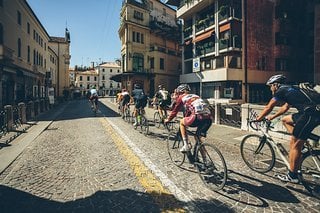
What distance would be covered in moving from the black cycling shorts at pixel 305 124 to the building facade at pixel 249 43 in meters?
21.4

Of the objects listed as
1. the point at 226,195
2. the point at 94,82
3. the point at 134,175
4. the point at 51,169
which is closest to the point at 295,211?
the point at 226,195

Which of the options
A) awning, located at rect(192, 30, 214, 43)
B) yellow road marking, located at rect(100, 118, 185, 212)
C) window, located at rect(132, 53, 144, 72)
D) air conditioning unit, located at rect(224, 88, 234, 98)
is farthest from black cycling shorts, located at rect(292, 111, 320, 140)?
window, located at rect(132, 53, 144, 72)

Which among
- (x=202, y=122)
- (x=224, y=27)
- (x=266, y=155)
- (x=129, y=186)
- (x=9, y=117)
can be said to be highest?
(x=224, y=27)

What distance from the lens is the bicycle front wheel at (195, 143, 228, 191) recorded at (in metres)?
4.08

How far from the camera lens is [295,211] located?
3295 millimetres

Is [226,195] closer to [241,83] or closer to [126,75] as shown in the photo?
[241,83]

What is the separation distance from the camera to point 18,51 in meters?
23.7

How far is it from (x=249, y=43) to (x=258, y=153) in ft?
76.0

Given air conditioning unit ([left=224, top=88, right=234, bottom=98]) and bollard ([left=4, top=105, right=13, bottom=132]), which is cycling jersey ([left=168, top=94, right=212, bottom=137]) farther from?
air conditioning unit ([left=224, top=88, right=234, bottom=98])

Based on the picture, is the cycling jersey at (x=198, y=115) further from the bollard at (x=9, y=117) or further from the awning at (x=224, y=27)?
the awning at (x=224, y=27)

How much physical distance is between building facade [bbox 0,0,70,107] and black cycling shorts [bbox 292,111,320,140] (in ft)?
67.4

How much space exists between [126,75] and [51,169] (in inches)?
1332

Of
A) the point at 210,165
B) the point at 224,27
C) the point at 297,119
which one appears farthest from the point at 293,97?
the point at 224,27

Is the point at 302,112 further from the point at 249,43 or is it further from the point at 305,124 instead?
the point at 249,43
